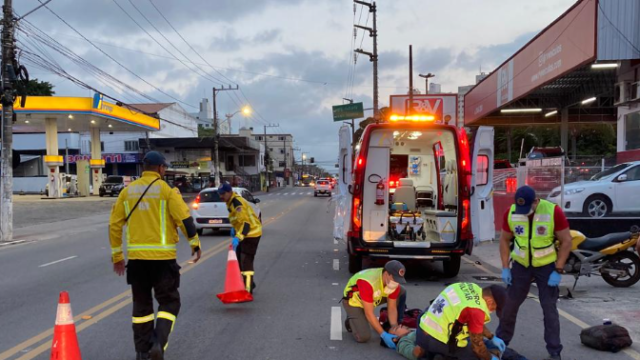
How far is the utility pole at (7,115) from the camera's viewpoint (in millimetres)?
15883

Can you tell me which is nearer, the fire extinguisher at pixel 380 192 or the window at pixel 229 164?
the fire extinguisher at pixel 380 192

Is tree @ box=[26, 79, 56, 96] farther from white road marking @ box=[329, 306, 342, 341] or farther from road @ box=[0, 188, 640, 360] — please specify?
white road marking @ box=[329, 306, 342, 341]

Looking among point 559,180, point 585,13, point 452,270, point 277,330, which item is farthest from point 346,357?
point 585,13

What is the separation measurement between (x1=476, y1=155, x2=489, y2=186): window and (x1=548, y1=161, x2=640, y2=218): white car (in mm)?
6215

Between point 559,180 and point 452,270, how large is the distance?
6.78m

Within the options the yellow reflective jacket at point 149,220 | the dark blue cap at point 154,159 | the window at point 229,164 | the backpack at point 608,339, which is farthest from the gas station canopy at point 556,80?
the window at point 229,164

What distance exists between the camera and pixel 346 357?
16.4 ft

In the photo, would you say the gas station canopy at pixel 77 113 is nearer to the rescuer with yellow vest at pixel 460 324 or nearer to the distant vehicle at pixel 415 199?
the distant vehicle at pixel 415 199

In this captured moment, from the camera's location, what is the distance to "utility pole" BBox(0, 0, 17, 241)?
1588 cm

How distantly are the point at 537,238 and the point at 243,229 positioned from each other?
12.8 ft

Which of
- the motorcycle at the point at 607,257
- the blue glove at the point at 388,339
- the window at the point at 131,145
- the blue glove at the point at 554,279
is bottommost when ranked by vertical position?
the blue glove at the point at 388,339

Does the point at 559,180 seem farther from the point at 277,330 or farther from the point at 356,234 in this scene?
the point at 277,330

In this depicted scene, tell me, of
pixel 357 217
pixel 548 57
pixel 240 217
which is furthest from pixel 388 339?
pixel 548 57

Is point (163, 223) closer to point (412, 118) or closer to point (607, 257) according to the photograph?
point (412, 118)
